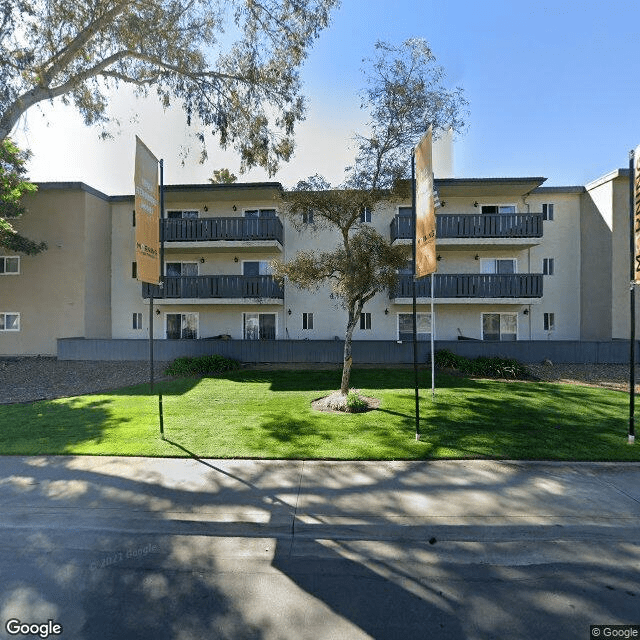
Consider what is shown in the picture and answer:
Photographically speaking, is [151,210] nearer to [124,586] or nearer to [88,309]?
[124,586]

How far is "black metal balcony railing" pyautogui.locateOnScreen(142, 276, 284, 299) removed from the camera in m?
17.6

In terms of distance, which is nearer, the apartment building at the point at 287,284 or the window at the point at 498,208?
the apartment building at the point at 287,284

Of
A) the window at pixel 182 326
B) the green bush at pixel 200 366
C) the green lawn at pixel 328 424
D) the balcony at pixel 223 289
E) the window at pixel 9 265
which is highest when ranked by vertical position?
the window at pixel 9 265

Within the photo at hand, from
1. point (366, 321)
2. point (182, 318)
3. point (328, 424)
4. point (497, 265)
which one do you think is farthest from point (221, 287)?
point (497, 265)

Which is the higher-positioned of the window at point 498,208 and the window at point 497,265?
the window at point 498,208

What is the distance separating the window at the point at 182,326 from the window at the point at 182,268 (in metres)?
2.13

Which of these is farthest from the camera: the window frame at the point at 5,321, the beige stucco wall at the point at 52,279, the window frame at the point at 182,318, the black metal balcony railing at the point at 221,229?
the window frame at the point at 182,318

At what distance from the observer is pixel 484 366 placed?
1370cm

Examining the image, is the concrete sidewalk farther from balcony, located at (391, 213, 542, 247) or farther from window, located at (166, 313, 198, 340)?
window, located at (166, 313, 198, 340)

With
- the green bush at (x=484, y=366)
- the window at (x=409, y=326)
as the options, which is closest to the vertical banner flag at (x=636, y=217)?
the green bush at (x=484, y=366)

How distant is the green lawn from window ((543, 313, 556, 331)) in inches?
330

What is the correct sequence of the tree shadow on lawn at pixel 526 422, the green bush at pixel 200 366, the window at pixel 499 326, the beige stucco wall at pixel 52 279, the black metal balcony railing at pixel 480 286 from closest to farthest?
the tree shadow on lawn at pixel 526 422 → the green bush at pixel 200 366 → the black metal balcony railing at pixel 480 286 → the beige stucco wall at pixel 52 279 → the window at pixel 499 326

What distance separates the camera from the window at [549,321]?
61.6ft

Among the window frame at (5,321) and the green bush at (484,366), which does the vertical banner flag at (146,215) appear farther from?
the window frame at (5,321)
